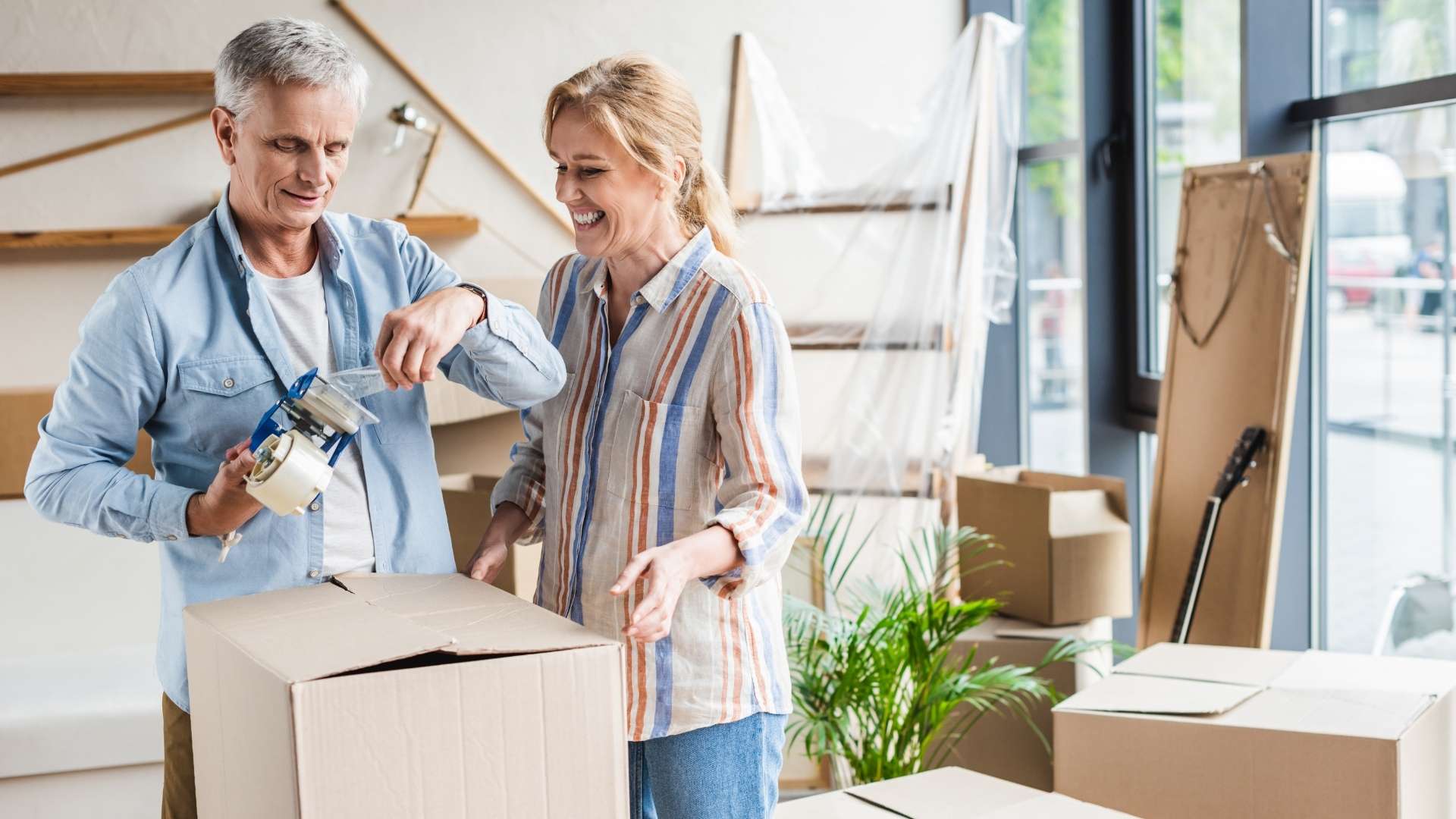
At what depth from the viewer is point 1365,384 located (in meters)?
2.23

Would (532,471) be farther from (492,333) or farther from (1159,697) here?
(1159,697)

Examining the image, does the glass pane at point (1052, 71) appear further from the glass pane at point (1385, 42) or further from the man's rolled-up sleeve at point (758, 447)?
the man's rolled-up sleeve at point (758, 447)

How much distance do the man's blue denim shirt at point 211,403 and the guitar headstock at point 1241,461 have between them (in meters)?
1.34

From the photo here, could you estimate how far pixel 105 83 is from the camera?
3.05 meters

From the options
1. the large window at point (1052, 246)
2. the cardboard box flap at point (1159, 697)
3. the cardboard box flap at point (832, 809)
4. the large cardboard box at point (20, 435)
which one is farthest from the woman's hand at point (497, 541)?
the large window at point (1052, 246)

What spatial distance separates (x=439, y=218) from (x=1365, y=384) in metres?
2.14

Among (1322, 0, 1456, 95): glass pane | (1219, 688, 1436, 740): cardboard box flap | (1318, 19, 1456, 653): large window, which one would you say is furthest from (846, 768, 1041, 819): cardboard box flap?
(1322, 0, 1456, 95): glass pane

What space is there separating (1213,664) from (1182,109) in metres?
1.42

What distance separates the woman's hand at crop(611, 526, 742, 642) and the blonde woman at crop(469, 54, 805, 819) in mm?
35

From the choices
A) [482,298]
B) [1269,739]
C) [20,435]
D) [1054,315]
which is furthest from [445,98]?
[1269,739]

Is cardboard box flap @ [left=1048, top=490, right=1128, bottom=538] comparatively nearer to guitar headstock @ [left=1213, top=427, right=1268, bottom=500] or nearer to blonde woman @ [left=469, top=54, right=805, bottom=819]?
guitar headstock @ [left=1213, top=427, right=1268, bottom=500]

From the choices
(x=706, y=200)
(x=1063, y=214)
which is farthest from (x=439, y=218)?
(x=706, y=200)

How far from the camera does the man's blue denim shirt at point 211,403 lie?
1145 mm

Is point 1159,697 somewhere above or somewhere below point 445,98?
below
